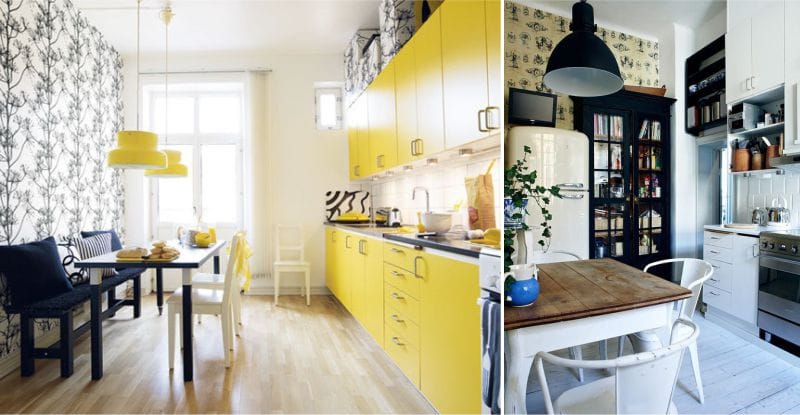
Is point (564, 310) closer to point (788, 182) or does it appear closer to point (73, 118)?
point (788, 182)

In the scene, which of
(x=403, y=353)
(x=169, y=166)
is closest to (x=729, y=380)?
(x=403, y=353)

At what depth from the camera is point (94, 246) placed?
10.1 feet

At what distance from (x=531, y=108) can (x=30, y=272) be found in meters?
2.88

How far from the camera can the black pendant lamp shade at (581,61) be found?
2.17 ft

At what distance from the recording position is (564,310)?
0.73 metres

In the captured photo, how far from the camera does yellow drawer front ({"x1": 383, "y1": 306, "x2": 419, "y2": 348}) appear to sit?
194 cm

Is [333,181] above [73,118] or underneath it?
underneath

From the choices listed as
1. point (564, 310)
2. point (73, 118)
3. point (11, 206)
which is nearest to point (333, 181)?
point (73, 118)

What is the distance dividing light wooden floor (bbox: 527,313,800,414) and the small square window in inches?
157

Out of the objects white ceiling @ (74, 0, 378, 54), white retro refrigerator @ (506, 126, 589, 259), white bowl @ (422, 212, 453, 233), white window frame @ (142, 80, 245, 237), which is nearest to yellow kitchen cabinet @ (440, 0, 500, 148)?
white bowl @ (422, 212, 453, 233)

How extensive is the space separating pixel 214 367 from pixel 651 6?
259 centimetres

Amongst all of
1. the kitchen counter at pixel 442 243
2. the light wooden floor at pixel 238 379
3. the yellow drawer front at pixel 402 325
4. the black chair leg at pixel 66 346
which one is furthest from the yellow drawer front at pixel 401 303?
the black chair leg at pixel 66 346

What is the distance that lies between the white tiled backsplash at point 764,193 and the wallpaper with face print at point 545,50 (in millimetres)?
251

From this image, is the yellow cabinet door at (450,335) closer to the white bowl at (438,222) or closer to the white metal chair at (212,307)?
the white bowl at (438,222)
